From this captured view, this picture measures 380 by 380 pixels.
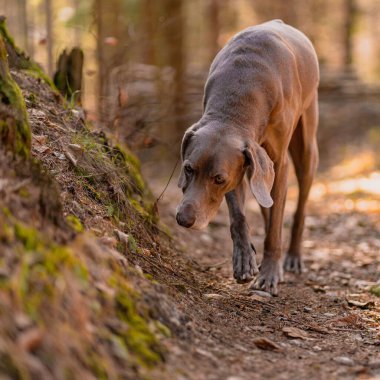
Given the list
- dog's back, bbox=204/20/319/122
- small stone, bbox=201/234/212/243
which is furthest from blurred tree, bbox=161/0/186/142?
dog's back, bbox=204/20/319/122

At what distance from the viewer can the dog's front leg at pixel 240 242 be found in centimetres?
489

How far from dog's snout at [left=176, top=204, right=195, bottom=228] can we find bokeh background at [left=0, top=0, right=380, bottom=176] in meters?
2.13

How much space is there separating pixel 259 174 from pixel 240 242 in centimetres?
56

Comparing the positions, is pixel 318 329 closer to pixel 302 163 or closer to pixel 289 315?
pixel 289 315

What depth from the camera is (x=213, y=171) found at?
15.0 ft

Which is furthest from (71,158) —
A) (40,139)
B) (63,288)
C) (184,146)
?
(63,288)

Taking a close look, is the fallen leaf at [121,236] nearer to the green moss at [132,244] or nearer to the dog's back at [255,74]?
the green moss at [132,244]

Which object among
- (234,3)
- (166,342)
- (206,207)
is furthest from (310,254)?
(234,3)

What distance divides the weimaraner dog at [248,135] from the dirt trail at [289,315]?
1.18 feet

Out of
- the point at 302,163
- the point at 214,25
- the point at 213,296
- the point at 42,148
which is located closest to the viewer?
the point at 42,148

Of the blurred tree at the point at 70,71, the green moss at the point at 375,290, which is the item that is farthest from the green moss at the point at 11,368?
the blurred tree at the point at 70,71

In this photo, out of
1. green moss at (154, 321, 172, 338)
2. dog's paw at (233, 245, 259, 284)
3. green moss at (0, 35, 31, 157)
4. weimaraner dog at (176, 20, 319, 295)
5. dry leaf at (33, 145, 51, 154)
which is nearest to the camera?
green moss at (154, 321, 172, 338)

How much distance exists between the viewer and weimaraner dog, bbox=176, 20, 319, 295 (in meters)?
4.61

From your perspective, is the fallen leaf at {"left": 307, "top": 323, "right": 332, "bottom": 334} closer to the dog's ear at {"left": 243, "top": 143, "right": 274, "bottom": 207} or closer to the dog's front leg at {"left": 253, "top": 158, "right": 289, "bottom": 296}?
the dog's ear at {"left": 243, "top": 143, "right": 274, "bottom": 207}
